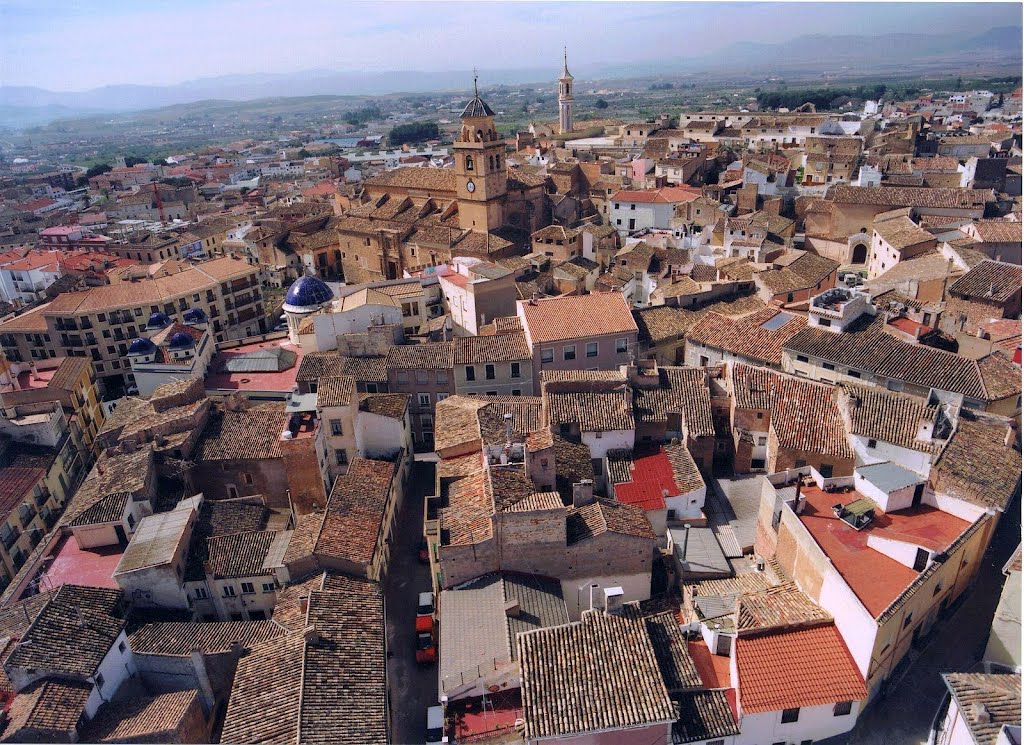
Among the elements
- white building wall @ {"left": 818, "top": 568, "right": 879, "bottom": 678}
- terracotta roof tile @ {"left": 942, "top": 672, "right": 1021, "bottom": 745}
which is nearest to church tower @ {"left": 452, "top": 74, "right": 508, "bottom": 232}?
white building wall @ {"left": 818, "top": 568, "right": 879, "bottom": 678}

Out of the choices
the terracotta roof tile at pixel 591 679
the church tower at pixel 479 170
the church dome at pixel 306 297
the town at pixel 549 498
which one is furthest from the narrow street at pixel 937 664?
the church tower at pixel 479 170

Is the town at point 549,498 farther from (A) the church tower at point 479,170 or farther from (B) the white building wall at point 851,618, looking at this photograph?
(A) the church tower at point 479,170

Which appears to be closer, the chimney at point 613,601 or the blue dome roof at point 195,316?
the chimney at point 613,601

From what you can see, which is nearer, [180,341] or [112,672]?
[112,672]

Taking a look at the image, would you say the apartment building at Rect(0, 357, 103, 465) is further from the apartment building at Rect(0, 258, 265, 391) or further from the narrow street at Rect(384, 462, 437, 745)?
the narrow street at Rect(384, 462, 437, 745)

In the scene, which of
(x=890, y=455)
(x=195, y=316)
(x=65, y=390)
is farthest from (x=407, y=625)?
(x=195, y=316)

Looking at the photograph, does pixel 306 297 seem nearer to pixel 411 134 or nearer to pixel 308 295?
pixel 308 295

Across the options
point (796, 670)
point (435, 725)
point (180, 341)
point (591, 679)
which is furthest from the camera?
point (180, 341)
